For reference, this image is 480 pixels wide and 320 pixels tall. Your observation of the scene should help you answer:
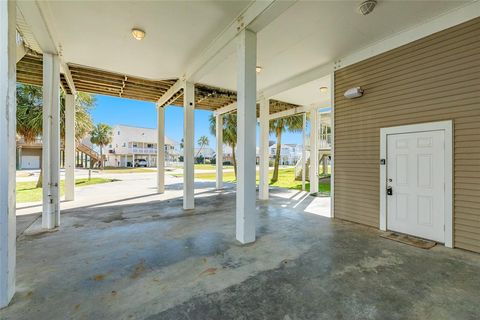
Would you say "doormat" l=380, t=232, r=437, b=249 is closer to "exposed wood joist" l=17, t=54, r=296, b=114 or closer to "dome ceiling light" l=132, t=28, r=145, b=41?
"dome ceiling light" l=132, t=28, r=145, b=41

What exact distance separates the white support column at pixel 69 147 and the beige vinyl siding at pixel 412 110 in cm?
823

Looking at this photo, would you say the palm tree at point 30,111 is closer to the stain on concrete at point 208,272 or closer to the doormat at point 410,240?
the stain on concrete at point 208,272

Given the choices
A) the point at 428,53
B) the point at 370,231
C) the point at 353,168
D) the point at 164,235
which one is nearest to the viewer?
the point at 428,53

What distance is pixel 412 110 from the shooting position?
4.14 m

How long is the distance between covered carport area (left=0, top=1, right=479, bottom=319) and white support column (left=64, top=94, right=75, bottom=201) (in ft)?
4.09

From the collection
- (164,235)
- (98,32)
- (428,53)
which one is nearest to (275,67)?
(428,53)

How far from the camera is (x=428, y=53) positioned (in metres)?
3.90

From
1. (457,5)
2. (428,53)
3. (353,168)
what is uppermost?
(457,5)

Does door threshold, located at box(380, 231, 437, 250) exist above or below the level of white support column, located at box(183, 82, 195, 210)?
below

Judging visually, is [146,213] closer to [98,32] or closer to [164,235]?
[164,235]

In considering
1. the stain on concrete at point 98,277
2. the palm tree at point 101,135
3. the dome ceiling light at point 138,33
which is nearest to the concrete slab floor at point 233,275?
the stain on concrete at point 98,277

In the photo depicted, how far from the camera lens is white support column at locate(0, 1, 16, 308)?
6.96 feet

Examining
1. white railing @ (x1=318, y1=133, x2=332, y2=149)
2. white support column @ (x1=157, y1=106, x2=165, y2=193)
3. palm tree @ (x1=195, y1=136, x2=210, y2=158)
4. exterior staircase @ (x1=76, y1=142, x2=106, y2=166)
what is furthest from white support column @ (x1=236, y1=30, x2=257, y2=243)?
palm tree @ (x1=195, y1=136, x2=210, y2=158)

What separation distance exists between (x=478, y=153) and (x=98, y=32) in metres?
6.97
